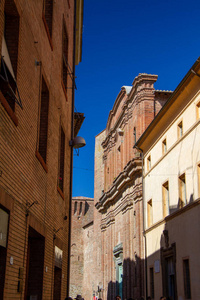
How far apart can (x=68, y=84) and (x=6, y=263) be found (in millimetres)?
10791

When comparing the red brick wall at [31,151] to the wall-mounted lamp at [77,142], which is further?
the wall-mounted lamp at [77,142]

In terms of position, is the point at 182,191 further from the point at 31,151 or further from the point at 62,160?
the point at 31,151

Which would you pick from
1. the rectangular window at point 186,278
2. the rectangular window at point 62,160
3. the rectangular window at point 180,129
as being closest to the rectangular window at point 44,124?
the rectangular window at point 62,160

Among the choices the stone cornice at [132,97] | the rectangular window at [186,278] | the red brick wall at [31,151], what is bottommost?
the rectangular window at [186,278]

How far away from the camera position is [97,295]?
46375 mm

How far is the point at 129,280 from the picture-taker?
34.2 m

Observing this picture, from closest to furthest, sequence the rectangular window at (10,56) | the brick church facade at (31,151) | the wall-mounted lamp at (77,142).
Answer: the brick church facade at (31,151) → the rectangular window at (10,56) → the wall-mounted lamp at (77,142)

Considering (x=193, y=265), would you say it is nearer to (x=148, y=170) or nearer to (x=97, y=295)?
(x=148, y=170)

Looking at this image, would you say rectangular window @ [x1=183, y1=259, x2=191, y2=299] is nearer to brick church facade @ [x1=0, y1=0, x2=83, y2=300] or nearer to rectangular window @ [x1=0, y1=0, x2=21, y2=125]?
brick church facade @ [x1=0, y1=0, x2=83, y2=300]

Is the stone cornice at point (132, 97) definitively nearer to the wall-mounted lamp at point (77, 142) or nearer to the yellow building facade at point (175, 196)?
the yellow building facade at point (175, 196)

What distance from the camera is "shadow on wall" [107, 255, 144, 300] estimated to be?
101 ft

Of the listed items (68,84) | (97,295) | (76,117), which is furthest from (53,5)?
(97,295)

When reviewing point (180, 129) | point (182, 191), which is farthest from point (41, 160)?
point (180, 129)

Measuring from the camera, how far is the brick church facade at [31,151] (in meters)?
7.39
